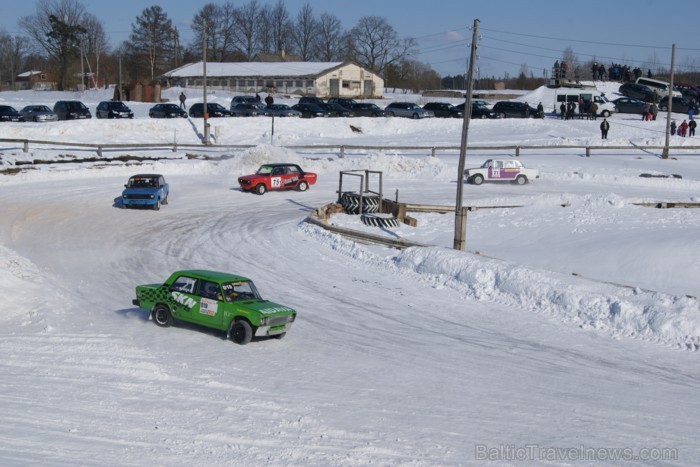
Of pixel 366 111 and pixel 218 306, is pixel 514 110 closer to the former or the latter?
pixel 366 111

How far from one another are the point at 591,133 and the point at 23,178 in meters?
40.7

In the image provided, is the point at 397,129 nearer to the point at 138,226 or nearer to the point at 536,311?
the point at 138,226

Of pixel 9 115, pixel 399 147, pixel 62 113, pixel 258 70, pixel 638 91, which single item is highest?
pixel 258 70

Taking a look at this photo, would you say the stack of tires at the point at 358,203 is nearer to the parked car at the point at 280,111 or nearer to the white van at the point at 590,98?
the parked car at the point at 280,111

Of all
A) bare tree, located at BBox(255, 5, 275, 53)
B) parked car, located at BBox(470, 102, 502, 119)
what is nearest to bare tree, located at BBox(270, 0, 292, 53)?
bare tree, located at BBox(255, 5, 275, 53)

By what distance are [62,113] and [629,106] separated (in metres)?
47.4

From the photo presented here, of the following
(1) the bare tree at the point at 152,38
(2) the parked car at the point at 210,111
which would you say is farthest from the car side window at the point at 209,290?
(1) the bare tree at the point at 152,38

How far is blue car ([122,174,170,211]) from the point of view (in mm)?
29469

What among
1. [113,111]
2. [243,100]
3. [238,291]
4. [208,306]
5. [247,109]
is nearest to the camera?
[208,306]

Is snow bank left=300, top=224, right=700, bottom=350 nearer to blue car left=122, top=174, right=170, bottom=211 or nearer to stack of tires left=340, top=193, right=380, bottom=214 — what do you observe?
stack of tires left=340, top=193, right=380, bottom=214

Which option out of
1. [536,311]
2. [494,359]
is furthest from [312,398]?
[536,311]

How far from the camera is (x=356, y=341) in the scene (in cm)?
1532

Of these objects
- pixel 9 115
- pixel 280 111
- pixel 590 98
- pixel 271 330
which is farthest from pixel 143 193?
pixel 590 98

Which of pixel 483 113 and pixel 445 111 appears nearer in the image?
pixel 483 113
